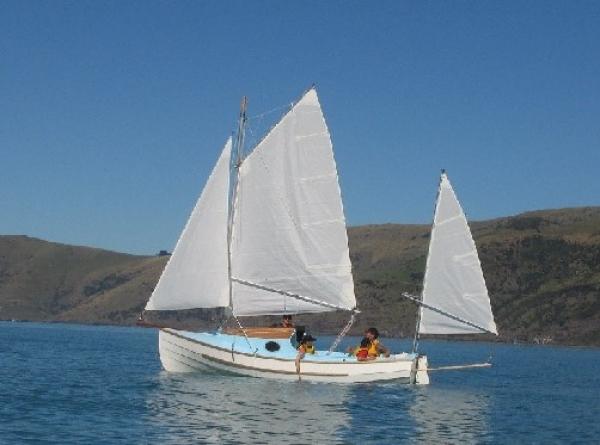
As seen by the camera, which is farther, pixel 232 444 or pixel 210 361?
pixel 210 361

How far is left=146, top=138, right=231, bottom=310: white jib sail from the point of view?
2042 inches

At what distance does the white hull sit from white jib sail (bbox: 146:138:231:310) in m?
2.75

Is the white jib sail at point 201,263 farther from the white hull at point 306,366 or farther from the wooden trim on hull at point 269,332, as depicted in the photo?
the white hull at point 306,366

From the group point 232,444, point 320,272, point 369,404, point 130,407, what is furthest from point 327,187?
point 232,444

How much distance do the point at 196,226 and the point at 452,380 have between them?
22495 millimetres

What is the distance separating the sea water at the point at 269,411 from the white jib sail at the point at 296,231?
187 inches

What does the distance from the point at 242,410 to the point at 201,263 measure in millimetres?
13199

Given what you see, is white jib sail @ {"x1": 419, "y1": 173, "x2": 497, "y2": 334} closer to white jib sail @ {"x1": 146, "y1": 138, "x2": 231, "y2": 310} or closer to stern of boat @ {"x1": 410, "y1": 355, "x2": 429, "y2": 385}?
stern of boat @ {"x1": 410, "y1": 355, "x2": 429, "y2": 385}

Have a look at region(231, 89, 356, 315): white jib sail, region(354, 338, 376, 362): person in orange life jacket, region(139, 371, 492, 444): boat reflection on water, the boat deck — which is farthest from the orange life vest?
region(231, 89, 356, 315): white jib sail

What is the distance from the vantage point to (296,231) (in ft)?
174

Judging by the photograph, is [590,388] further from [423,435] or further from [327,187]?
[423,435]

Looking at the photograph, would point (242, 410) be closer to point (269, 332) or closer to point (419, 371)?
point (269, 332)

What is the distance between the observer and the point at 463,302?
52750 millimetres

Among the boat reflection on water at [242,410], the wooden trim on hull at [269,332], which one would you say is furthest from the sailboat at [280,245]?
the boat reflection on water at [242,410]
